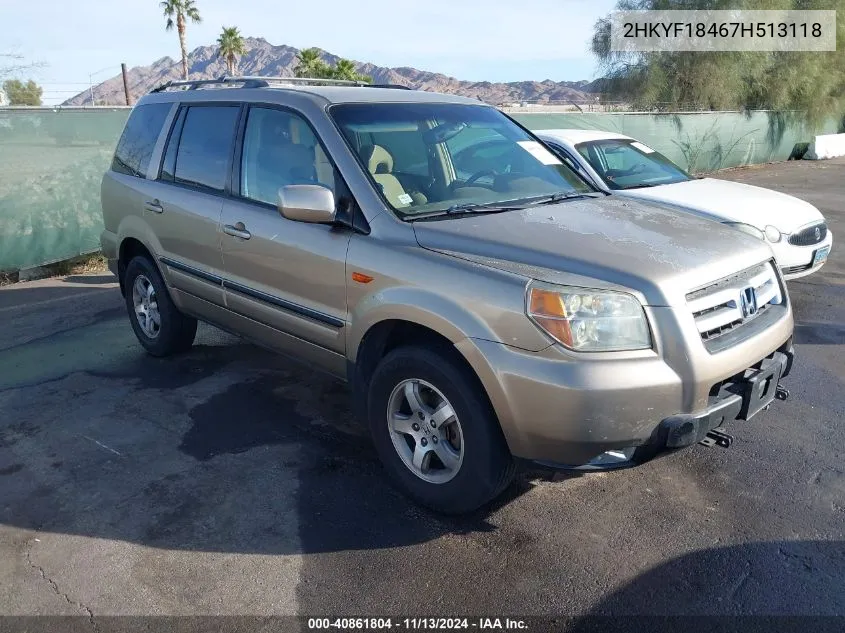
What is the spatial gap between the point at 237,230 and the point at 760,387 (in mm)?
2885

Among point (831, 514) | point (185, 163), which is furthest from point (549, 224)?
point (185, 163)

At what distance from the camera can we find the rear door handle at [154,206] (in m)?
5.01

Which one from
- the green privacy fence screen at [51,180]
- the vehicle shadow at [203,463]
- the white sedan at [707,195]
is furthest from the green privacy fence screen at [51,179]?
the white sedan at [707,195]

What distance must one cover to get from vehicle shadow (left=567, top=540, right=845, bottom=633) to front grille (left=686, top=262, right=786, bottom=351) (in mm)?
916

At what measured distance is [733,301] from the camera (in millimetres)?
3172

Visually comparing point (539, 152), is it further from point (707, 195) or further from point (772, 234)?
point (707, 195)

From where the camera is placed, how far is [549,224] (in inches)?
136

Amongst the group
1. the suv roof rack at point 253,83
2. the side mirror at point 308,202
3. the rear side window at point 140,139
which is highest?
the suv roof rack at point 253,83

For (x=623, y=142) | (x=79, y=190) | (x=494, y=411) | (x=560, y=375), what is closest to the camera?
(x=560, y=375)

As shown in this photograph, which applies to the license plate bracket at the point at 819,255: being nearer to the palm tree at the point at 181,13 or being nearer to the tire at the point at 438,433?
the tire at the point at 438,433

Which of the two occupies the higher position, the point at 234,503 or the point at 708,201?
the point at 708,201

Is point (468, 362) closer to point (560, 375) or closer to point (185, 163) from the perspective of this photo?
point (560, 375)

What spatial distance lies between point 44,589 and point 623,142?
7364mm

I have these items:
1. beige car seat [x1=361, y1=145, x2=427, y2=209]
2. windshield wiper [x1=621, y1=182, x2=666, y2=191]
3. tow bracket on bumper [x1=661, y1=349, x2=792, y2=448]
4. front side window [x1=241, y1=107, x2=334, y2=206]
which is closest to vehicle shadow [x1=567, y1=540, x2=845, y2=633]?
tow bracket on bumper [x1=661, y1=349, x2=792, y2=448]
